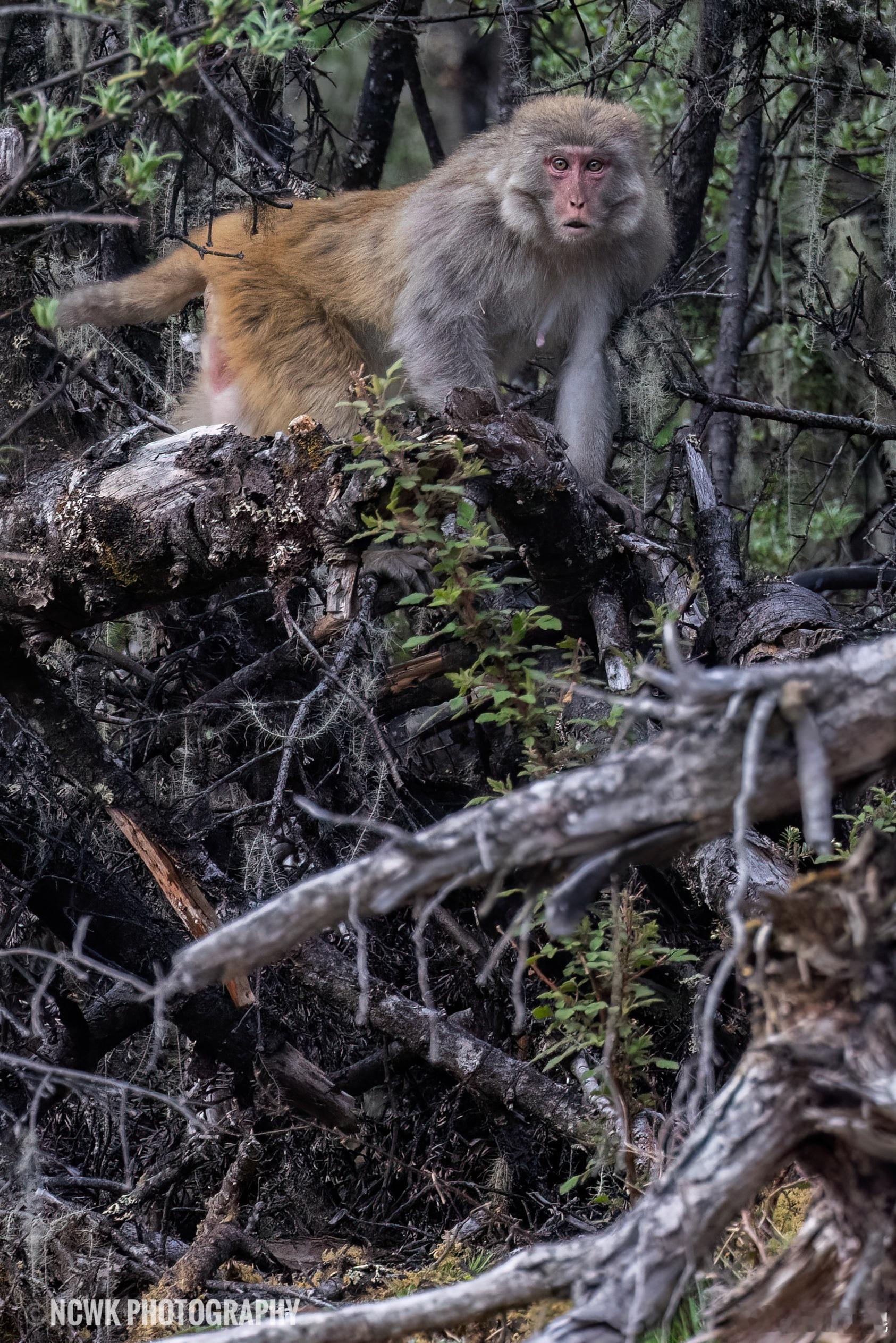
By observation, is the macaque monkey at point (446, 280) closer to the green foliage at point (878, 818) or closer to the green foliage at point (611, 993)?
the green foliage at point (878, 818)

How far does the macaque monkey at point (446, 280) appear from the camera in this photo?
4941 millimetres

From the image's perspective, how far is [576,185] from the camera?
4926 mm

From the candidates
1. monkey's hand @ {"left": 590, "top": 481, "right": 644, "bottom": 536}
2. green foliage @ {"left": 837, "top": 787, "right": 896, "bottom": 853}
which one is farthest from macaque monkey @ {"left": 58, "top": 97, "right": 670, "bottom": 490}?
green foliage @ {"left": 837, "top": 787, "right": 896, "bottom": 853}

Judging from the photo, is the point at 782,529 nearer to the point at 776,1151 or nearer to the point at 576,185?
the point at 576,185

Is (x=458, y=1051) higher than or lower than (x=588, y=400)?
lower

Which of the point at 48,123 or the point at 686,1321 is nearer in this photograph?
the point at 686,1321

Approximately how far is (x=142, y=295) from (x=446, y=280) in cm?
119

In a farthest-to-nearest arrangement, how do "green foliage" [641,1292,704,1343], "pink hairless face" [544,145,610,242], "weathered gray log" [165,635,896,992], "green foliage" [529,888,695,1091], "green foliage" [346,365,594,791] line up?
"pink hairless face" [544,145,610,242]
"green foliage" [346,365,594,791]
"green foliage" [529,888,695,1091]
"green foliage" [641,1292,704,1343]
"weathered gray log" [165,635,896,992]

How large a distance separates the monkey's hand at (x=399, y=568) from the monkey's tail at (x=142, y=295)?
1292 mm

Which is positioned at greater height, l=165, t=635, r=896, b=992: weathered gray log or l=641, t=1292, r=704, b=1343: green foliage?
Result: l=165, t=635, r=896, b=992: weathered gray log

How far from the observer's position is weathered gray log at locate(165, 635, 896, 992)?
1.59 meters

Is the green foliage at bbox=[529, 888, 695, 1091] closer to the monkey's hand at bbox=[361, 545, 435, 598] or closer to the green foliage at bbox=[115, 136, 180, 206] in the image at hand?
the monkey's hand at bbox=[361, 545, 435, 598]

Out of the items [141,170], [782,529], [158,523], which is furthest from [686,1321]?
[782,529]

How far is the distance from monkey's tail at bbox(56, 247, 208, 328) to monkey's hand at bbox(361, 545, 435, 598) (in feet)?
4.24
